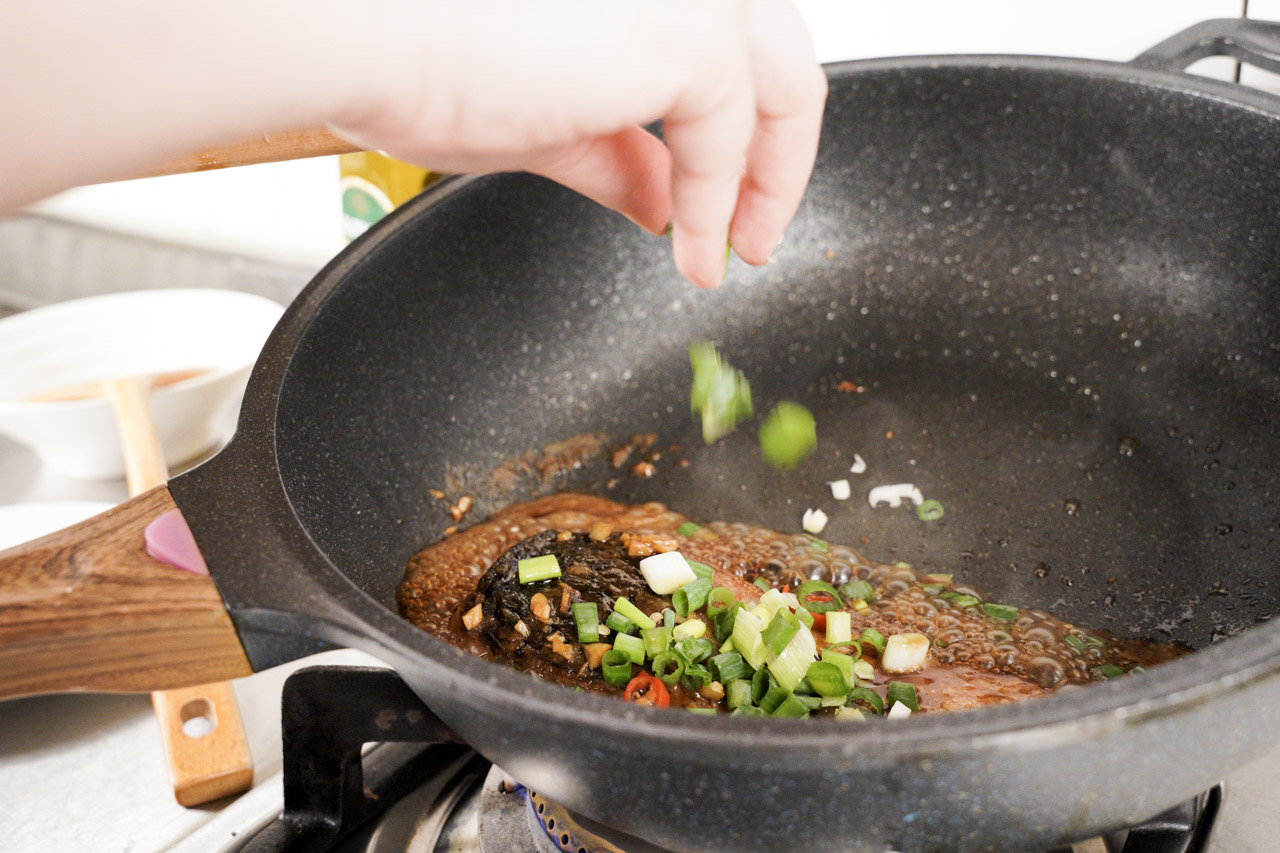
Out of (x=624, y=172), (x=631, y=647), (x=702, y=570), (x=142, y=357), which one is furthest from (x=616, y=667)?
(x=142, y=357)

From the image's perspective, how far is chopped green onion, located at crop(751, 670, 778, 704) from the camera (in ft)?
2.13

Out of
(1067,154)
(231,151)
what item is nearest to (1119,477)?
(1067,154)

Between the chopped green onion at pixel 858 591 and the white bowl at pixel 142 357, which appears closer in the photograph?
the chopped green onion at pixel 858 591

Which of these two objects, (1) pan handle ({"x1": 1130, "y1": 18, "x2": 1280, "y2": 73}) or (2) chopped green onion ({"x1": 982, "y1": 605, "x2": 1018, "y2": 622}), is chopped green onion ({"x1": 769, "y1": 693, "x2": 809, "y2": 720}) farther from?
(1) pan handle ({"x1": 1130, "y1": 18, "x2": 1280, "y2": 73})

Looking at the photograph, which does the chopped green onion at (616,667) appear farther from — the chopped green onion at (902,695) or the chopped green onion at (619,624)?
the chopped green onion at (902,695)

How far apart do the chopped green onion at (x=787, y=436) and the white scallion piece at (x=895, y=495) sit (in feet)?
0.25

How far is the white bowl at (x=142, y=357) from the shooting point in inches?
42.9

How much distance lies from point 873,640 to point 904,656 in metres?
0.03

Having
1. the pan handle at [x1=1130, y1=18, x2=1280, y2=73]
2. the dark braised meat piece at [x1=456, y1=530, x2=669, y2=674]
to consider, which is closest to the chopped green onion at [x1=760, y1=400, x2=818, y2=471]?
the dark braised meat piece at [x1=456, y1=530, x2=669, y2=674]

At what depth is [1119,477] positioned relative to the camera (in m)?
0.89

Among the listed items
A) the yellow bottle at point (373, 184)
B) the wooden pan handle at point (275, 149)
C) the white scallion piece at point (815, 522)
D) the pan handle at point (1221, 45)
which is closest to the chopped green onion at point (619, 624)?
the white scallion piece at point (815, 522)

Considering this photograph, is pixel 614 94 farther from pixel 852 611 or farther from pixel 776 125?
pixel 852 611

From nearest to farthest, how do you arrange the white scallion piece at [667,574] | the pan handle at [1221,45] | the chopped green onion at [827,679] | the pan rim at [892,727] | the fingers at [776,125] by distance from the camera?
the pan rim at [892,727] → the fingers at [776,125] → the chopped green onion at [827,679] → the white scallion piece at [667,574] → the pan handle at [1221,45]

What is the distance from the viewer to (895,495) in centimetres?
91
